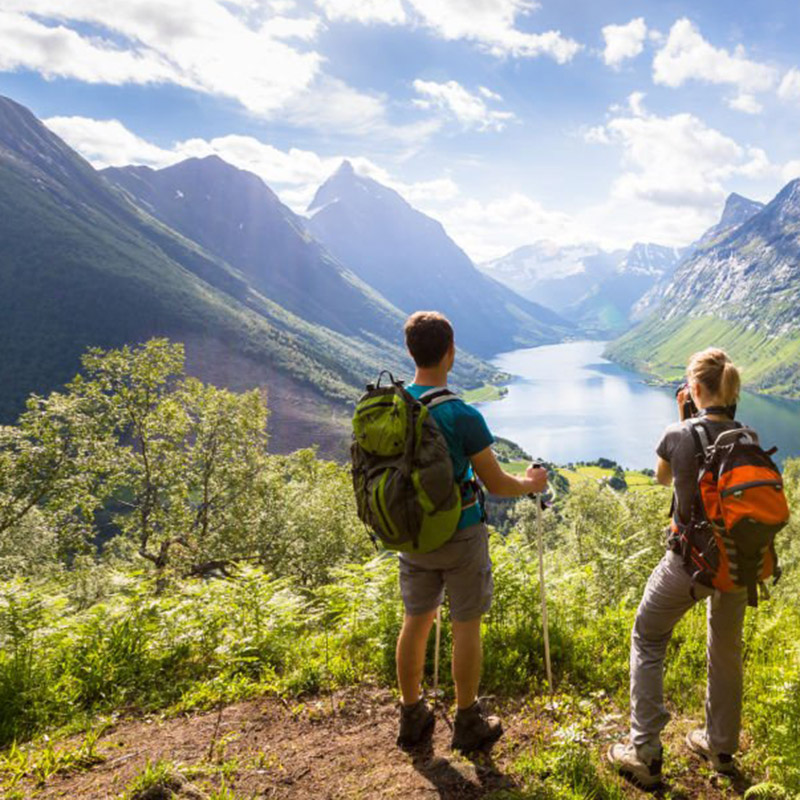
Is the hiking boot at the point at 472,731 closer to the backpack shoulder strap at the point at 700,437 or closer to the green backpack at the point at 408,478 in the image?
the green backpack at the point at 408,478

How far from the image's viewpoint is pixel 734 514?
3.16m

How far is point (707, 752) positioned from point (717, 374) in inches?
111

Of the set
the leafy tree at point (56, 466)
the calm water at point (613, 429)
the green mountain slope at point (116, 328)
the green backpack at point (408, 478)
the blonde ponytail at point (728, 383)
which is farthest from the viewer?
the green mountain slope at point (116, 328)

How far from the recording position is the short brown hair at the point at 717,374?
357 cm

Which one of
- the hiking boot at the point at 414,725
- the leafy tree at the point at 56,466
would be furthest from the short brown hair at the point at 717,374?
the leafy tree at the point at 56,466

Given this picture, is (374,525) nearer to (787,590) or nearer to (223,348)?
(787,590)

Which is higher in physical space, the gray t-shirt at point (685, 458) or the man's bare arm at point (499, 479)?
the gray t-shirt at point (685, 458)

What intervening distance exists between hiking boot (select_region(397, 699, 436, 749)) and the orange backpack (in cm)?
227

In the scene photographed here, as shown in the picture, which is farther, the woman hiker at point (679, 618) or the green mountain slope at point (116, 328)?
the green mountain slope at point (116, 328)

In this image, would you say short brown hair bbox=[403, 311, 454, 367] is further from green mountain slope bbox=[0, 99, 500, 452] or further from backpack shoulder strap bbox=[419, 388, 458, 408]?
green mountain slope bbox=[0, 99, 500, 452]

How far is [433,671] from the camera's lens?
4984mm

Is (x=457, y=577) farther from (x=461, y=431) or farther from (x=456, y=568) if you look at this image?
(x=461, y=431)

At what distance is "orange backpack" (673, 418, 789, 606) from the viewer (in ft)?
10.3

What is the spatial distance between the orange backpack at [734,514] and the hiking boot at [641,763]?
1.28m
